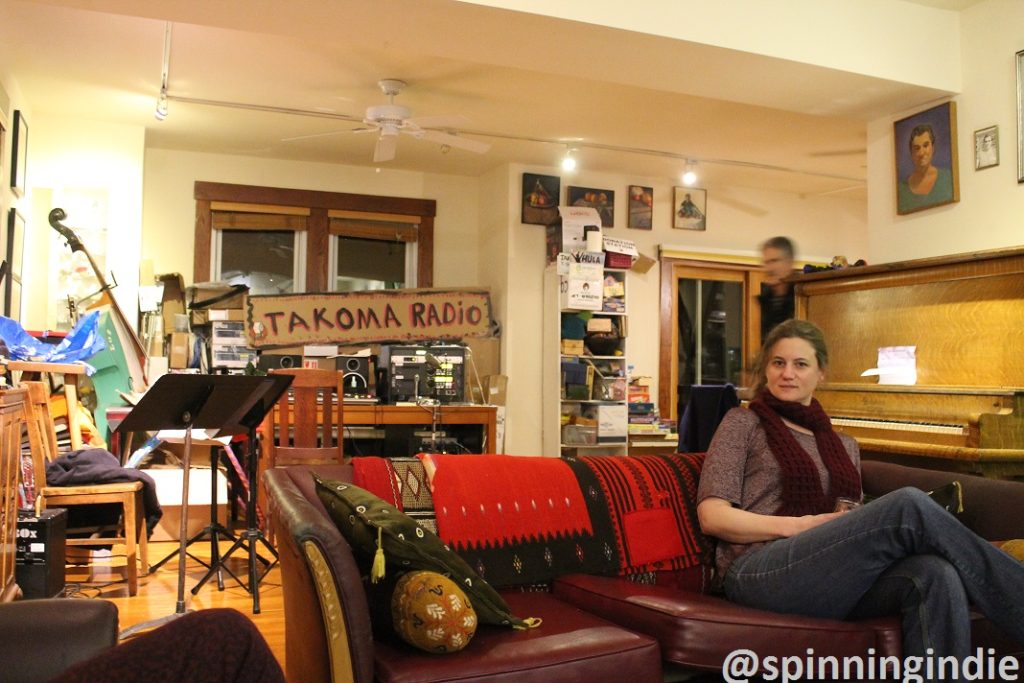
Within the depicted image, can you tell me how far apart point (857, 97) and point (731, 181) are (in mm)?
3206

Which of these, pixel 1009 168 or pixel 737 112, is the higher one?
pixel 737 112

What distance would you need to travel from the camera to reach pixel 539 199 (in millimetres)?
7000

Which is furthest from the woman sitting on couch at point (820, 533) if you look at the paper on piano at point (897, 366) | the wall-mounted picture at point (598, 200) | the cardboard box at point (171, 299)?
the cardboard box at point (171, 299)

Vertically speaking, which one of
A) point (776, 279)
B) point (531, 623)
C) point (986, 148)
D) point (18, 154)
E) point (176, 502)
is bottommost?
point (176, 502)

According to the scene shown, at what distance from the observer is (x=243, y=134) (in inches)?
246

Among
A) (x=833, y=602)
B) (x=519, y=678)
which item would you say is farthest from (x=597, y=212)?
(x=519, y=678)

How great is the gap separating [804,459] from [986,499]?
64 cm

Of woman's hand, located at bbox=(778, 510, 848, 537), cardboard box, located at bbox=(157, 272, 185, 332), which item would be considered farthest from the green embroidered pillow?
cardboard box, located at bbox=(157, 272, 185, 332)

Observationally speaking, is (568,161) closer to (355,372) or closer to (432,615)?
(355,372)

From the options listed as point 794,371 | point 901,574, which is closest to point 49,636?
point 901,574

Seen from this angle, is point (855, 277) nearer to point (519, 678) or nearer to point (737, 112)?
point (737, 112)

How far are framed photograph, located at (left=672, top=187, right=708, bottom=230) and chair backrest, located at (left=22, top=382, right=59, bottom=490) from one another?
17.0 ft

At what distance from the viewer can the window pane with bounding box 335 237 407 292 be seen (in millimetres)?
7176

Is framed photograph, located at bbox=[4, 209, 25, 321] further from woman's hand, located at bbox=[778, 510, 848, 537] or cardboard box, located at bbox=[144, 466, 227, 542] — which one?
woman's hand, located at bbox=[778, 510, 848, 537]
